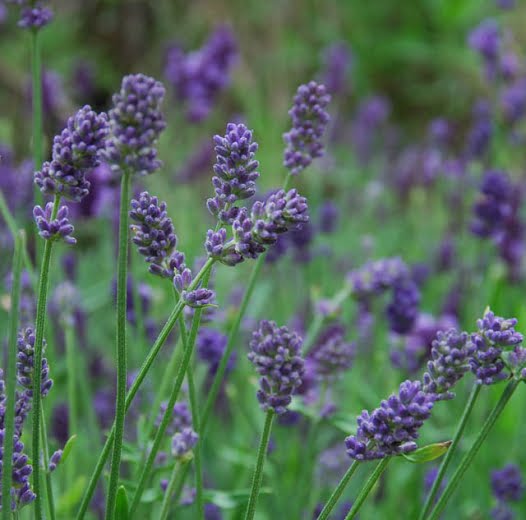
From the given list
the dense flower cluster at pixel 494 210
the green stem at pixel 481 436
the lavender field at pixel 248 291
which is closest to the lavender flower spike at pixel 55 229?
the lavender field at pixel 248 291

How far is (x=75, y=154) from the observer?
0.76 meters

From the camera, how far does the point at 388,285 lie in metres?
1.53

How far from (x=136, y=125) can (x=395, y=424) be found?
14.3 inches

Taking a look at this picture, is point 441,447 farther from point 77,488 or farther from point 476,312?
point 476,312

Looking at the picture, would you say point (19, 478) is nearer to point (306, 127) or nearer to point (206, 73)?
point (306, 127)

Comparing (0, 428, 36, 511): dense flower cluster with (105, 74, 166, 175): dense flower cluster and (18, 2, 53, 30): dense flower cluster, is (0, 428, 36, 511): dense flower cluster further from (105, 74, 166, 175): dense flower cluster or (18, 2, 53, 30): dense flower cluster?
(18, 2, 53, 30): dense flower cluster

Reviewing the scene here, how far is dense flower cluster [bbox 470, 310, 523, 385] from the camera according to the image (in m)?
0.82

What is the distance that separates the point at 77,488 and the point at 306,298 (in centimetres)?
119

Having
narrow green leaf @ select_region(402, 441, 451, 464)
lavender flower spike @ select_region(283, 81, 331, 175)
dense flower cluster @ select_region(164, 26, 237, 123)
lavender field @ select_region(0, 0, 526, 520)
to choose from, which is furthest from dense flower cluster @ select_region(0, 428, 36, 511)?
dense flower cluster @ select_region(164, 26, 237, 123)

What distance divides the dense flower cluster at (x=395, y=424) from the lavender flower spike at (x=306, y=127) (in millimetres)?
404

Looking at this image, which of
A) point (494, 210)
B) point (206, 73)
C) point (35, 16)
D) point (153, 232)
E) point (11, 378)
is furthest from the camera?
point (206, 73)

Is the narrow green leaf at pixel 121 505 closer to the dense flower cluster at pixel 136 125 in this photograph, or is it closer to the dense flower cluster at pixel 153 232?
the dense flower cluster at pixel 153 232

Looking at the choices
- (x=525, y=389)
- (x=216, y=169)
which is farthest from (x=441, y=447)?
(x=525, y=389)

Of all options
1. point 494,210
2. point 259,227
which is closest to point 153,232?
point 259,227
